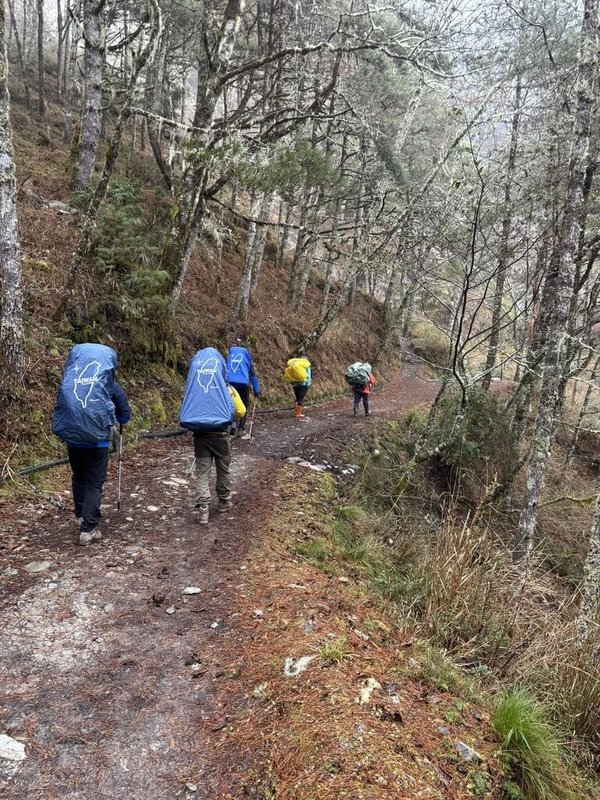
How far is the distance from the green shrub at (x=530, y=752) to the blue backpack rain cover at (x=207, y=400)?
12.7ft

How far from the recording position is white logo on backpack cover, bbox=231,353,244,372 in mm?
8984

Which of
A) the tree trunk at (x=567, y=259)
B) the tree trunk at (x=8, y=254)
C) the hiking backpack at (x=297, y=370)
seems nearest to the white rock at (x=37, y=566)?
the tree trunk at (x=8, y=254)

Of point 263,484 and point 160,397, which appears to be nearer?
point 263,484

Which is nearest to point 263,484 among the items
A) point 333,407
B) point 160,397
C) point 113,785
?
point 160,397

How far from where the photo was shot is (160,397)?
9.66 metres

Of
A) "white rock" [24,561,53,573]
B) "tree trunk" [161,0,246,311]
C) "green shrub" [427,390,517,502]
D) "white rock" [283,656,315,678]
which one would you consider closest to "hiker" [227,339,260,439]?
"tree trunk" [161,0,246,311]

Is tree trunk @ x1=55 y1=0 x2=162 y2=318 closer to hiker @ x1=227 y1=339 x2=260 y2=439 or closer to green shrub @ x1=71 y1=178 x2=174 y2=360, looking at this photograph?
green shrub @ x1=71 y1=178 x2=174 y2=360

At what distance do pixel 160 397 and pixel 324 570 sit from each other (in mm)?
5595

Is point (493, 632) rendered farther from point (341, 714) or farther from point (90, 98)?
point (90, 98)

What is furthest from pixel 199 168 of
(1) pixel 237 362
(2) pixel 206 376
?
(2) pixel 206 376

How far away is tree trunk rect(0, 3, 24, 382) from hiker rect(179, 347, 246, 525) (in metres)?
2.53

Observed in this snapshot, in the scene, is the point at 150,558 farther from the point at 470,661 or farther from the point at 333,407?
the point at 333,407

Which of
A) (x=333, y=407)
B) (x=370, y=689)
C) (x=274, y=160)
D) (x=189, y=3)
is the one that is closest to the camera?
(x=370, y=689)

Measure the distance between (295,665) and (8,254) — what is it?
238 inches
